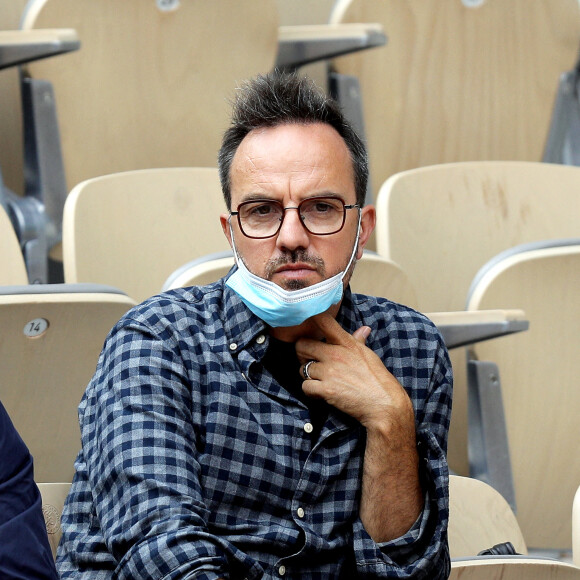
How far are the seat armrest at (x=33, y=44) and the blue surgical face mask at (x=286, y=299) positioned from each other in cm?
73

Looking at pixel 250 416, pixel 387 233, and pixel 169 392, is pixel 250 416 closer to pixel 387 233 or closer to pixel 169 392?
pixel 169 392

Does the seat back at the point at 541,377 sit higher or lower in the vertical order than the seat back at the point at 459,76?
lower

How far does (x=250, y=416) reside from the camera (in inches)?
36.2

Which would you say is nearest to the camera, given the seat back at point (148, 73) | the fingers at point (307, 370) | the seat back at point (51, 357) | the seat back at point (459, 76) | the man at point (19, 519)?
the man at point (19, 519)

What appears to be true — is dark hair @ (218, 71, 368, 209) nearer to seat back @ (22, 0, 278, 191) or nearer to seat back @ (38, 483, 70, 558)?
seat back @ (38, 483, 70, 558)

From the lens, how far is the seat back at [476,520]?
1146mm

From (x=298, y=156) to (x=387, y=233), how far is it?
66cm

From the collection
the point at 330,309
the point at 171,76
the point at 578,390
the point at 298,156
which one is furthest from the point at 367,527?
the point at 171,76

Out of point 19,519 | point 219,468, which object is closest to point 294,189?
point 219,468

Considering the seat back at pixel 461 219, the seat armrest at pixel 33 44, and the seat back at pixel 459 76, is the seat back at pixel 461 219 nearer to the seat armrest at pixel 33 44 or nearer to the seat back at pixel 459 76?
the seat back at pixel 459 76

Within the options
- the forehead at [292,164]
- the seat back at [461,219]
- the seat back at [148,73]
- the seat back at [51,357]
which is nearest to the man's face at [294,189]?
the forehead at [292,164]

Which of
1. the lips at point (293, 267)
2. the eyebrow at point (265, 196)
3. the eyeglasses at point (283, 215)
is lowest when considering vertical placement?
the lips at point (293, 267)

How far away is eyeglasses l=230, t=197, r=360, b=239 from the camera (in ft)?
3.06

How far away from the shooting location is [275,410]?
928 mm
